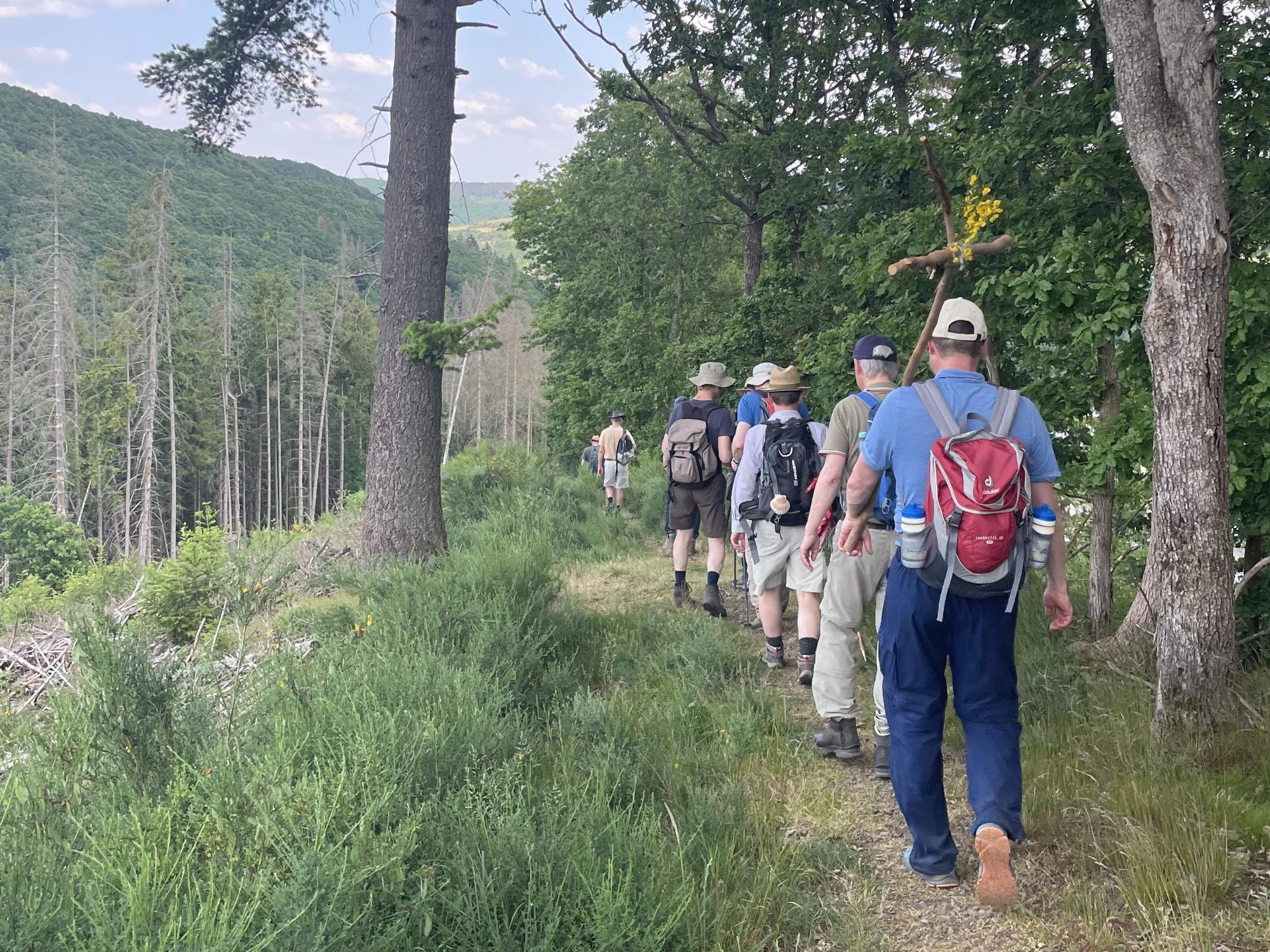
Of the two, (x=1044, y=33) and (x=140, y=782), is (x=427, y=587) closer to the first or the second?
(x=140, y=782)

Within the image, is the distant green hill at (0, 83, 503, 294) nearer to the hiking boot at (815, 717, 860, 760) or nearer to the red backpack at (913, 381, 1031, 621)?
the hiking boot at (815, 717, 860, 760)

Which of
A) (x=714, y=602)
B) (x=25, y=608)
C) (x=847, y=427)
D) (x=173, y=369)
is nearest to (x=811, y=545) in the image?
(x=847, y=427)

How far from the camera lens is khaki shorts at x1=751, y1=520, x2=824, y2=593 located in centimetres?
526

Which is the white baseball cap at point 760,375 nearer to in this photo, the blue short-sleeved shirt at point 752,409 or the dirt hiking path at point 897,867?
the blue short-sleeved shirt at point 752,409

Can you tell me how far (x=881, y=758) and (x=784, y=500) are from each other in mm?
1774

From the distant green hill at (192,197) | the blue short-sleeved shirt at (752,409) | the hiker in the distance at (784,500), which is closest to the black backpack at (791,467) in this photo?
the hiker in the distance at (784,500)

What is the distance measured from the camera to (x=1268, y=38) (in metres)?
4.81

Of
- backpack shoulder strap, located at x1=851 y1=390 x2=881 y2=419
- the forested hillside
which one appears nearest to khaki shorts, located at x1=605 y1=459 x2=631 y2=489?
the forested hillside

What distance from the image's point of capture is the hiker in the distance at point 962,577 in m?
2.90

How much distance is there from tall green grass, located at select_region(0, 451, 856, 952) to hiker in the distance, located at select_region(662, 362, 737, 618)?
239 centimetres

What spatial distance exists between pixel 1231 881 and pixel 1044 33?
542 centimetres

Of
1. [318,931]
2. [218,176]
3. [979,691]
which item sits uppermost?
[218,176]

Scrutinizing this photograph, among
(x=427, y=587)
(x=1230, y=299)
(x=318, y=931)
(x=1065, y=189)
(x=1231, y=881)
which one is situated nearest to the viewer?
(x=318, y=931)

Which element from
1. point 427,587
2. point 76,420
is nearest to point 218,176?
point 76,420
